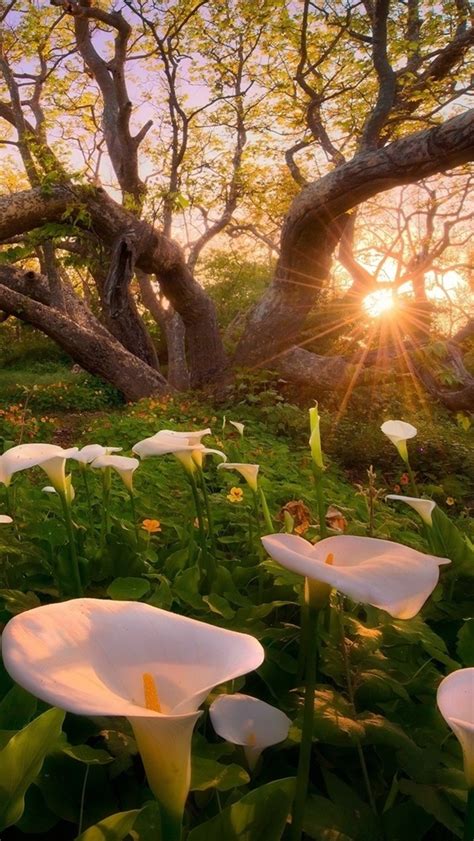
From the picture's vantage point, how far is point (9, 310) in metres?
8.62

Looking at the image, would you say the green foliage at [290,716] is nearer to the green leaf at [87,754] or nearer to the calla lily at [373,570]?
the green leaf at [87,754]

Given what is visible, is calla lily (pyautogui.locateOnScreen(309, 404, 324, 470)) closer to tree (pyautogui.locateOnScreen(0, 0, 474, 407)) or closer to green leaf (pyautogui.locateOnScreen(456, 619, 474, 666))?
green leaf (pyautogui.locateOnScreen(456, 619, 474, 666))

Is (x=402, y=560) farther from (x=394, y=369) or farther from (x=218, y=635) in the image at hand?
(x=394, y=369)

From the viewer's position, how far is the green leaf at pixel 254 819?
57cm

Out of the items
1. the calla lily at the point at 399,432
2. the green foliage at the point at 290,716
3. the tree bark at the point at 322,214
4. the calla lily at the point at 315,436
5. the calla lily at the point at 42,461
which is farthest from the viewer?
the tree bark at the point at 322,214

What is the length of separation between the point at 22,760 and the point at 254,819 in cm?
24

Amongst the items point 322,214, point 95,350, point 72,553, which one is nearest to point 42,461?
point 72,553

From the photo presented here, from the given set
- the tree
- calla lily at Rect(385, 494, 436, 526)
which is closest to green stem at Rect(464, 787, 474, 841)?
calla lily at Rect(385, 494, 436, 526)

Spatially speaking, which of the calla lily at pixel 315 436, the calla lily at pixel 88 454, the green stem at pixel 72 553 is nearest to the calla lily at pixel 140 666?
the calla lily at pixel 315 436

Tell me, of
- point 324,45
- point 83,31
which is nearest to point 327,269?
point 324,45

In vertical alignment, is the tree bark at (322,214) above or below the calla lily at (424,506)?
above

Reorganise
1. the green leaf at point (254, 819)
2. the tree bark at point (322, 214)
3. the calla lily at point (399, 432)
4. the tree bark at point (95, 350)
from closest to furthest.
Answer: the green leaf at point (254, 819)
the calla lily at point (399, 432)
the tree bark at point (322, 214)
the tree bark at point (95, 350)

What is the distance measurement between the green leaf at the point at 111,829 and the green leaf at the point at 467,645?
626 mm

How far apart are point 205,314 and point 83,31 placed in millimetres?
5476
